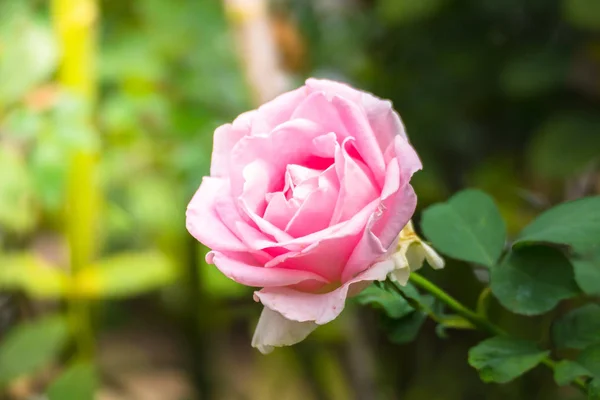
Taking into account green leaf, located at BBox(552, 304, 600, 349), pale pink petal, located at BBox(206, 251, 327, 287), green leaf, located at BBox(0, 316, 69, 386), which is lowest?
green leaf, located at BBox(0, 316, 69, 386)

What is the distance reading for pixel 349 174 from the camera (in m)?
0.29

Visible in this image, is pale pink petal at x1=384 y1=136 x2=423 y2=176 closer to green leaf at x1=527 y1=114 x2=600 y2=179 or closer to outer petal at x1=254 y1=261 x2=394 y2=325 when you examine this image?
outer petal at x1=254 y1=261 x2=394 y2=325

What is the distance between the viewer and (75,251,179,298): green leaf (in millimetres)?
914

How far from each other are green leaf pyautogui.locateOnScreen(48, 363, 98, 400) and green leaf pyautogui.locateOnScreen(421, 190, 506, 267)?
539 mm

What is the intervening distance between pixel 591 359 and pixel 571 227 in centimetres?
7

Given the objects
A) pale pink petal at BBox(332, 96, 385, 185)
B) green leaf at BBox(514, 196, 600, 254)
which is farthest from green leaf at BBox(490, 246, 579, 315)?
pale pink petal at BBox(332, 96, 385, 185)

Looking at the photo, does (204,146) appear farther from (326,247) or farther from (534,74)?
(326,247)

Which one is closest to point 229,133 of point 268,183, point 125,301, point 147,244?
point 268,183

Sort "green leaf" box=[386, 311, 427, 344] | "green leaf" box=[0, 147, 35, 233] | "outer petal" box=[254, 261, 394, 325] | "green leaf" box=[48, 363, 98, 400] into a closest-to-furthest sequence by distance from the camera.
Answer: "outer petal" box=[254, 261, 394, 325] → "green leaf" box=[386, 311, 427, 344] → "green leaf" box=[48, 363, 98, 400] → "green leaf" box=[0, 147, 35, 233]

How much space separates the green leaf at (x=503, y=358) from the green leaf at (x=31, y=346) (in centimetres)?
67

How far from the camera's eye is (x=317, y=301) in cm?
28

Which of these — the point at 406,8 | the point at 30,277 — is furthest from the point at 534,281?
the point at 30,277

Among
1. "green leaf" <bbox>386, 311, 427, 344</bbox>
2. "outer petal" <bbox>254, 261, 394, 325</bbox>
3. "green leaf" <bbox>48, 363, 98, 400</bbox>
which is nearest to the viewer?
"outer petal" <bbox>254, 261, 394, 325</bbox>

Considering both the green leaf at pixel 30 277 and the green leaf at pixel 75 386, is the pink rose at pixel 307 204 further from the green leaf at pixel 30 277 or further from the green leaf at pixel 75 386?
the green leaf at pixel 30 277
